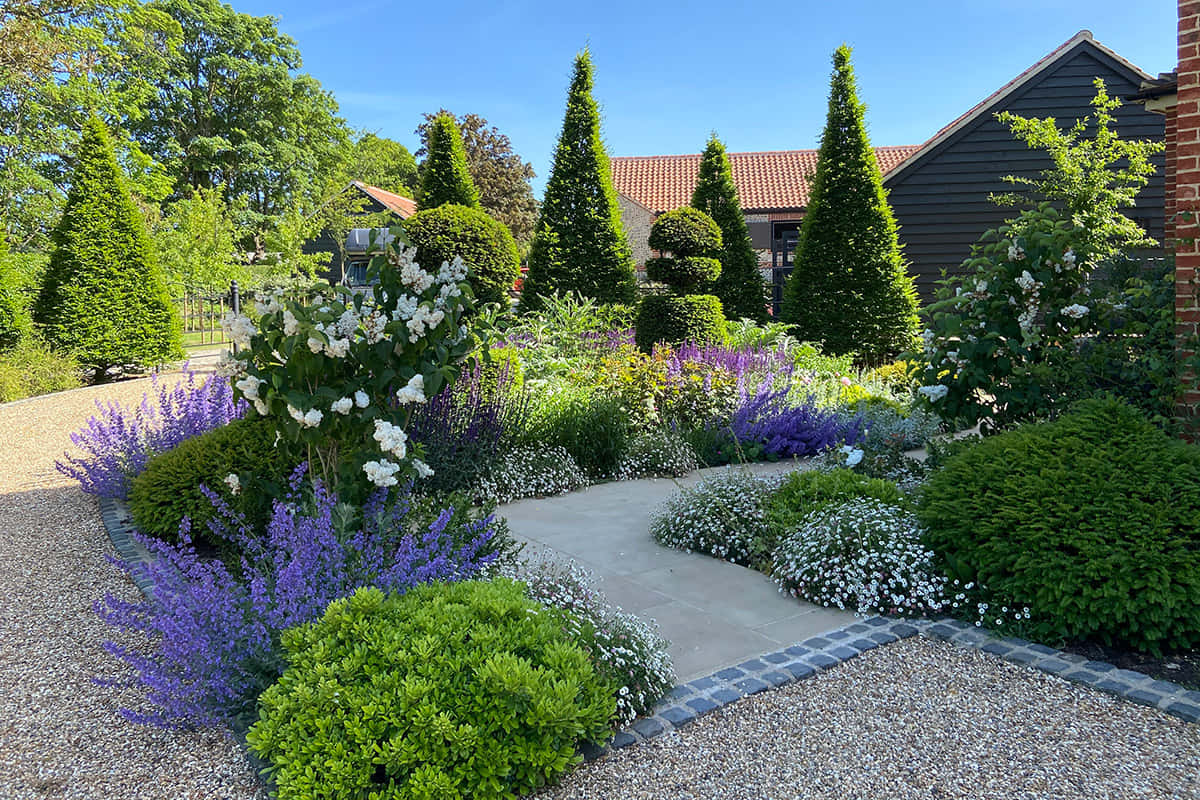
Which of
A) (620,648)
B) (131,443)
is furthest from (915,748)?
(131,443)

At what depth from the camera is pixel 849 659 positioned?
3.07 meters

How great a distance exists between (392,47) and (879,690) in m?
15.3

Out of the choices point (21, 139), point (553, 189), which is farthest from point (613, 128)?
point (21, 139)

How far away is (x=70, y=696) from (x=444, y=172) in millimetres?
9989

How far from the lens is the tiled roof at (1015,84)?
47.1 ft

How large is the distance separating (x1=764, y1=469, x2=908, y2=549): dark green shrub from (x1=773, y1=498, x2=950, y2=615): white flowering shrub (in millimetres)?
227

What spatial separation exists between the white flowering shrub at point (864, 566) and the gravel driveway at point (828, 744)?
0.37 m

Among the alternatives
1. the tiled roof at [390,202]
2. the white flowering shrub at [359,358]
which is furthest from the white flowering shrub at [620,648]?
the tiled roof at [390,202]

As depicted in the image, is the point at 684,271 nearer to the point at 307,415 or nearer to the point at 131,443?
the point at 131,443

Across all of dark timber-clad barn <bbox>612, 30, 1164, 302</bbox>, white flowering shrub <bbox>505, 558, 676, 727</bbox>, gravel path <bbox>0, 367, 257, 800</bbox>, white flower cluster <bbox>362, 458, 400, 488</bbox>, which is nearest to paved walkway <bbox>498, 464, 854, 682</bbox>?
white flowering shrub <bbox>505, 558, 676, 727</bbox>

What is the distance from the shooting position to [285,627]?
2691 millimetres

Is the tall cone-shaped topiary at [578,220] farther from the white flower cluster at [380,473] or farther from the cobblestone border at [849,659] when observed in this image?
the cobblestone border at [849,659]

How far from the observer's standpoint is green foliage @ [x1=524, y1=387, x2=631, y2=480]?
21.0 ft

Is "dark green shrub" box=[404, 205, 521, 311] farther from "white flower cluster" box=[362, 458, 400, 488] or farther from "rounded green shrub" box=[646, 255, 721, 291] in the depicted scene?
"white flower cluster" box=[362, 458, 400, 488]
